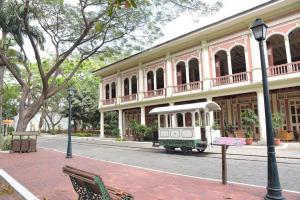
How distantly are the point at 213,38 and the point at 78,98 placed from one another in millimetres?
25841

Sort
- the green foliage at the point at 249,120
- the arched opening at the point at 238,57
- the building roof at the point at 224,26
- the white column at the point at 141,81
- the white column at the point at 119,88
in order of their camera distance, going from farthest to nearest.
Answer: the white column at the point at 119,88 < the white column at the point at 141,81 < the arched opening at the point at 238,57 < the green foliage at the point at 249,120 < the building roof at the point at 224,26

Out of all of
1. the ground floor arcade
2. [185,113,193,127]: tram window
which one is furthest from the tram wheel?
the ground floor arcade

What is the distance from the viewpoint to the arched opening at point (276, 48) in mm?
18297

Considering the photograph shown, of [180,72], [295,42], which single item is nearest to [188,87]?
[180,72]

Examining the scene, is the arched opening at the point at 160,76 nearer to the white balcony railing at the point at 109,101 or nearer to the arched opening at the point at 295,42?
the white balcony railing at the point at 109,101

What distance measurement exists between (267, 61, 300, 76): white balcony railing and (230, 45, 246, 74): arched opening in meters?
3.73

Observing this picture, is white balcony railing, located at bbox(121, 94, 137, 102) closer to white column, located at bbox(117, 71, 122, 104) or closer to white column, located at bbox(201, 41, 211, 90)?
white column, located at bbox(117, 71, 122, 104)

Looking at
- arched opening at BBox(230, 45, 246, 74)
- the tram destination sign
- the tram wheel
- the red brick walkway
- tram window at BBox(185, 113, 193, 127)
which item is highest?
arched opening at BBox(230, 45, 246, 74)

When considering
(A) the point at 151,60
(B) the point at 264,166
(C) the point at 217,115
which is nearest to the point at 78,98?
(A) the point at 151,60

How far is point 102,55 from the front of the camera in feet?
73.6

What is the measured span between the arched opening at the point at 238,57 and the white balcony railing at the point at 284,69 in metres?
3.73

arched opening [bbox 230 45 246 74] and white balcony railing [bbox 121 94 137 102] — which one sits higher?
arched opening [bbox 230 45 246 74]

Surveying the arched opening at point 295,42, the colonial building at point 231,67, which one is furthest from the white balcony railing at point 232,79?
the arched opening at point 295,42

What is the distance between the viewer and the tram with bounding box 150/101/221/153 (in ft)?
49.5
